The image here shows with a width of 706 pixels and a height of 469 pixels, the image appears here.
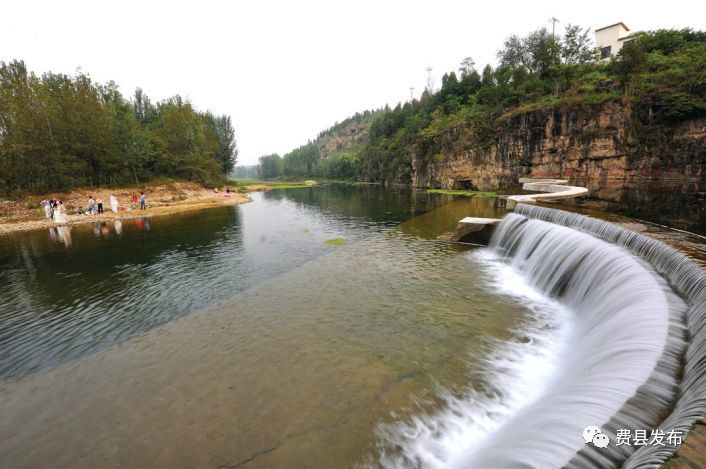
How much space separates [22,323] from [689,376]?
16.8m

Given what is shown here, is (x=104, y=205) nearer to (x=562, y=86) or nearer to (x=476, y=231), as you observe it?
(x=476, y=231)

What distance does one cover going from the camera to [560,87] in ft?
174

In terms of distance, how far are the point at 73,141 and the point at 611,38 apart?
3655 inches

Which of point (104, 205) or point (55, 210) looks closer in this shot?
point (55, 210)

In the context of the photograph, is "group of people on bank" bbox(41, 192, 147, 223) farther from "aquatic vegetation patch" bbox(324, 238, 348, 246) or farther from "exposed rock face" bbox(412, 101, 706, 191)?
"exposed rock face" bbox(412, 101, 706, 191)

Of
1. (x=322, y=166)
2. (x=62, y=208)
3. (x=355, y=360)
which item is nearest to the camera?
(x=355, y=360)

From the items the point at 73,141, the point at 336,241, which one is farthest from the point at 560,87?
the point at 73,141

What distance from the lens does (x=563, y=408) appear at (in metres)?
4.77

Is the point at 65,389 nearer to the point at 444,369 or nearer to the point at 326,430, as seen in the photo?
the point at 326,430

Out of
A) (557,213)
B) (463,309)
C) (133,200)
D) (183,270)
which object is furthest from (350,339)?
(133,200)

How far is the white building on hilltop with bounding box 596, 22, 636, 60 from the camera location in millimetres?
56875

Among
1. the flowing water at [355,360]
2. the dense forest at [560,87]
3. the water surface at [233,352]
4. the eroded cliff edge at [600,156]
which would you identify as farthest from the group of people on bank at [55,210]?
the dense forest at [560,87]

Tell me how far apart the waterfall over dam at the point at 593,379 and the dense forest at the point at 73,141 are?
169 feet

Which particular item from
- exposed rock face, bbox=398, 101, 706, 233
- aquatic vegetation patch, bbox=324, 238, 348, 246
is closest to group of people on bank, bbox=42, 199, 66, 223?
aquatic vegetation patch, bbox=324, 238, 348, 246
